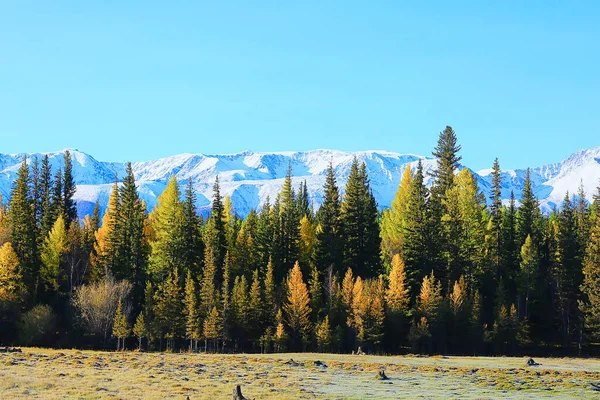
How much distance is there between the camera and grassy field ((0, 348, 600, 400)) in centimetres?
4109

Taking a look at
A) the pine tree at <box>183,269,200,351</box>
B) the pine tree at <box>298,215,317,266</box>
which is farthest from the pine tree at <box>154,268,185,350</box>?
the pine tree at <box>298,215,317,266</box>

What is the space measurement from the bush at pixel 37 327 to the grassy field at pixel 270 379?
25.1 meters

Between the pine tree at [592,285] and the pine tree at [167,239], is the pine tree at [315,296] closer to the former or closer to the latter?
the pine tree at [167,239]

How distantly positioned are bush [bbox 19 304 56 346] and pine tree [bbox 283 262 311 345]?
3123 centimetres

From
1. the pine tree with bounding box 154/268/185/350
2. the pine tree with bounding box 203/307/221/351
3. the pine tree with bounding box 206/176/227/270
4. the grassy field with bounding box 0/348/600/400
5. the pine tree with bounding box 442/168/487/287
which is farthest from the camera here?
the pine tree with bounding box 206/176/227/270

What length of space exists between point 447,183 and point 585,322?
97.7ft

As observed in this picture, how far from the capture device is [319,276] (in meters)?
97.9

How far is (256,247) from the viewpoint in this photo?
336 feet

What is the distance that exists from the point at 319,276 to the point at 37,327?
127ft

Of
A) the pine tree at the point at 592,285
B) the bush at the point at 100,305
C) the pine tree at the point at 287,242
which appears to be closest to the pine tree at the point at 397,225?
the pine tree at the point at 287,242

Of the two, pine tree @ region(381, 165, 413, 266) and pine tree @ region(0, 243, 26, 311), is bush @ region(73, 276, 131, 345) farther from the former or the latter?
pine tree @ region(381, 165, 413, 266)

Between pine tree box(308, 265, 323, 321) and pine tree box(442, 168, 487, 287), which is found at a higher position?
pine tree box(442, 168, 487, 287)

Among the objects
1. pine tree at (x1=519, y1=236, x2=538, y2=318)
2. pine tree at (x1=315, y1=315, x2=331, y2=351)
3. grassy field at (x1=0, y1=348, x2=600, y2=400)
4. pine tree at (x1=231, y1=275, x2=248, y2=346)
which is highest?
pine tree at (x1=519, y1=236, x2=538, y2=318)

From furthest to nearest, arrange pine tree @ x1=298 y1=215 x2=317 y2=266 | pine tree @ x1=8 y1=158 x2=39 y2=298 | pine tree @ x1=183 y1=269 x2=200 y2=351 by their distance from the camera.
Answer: pine tree @ x1=298 y1=215 x2=317 y2=266
pine tree @ x1=8 y1=158 x2=39 y2=298
pine tree @ x1=183 y1=269 x2=200 y2=351
